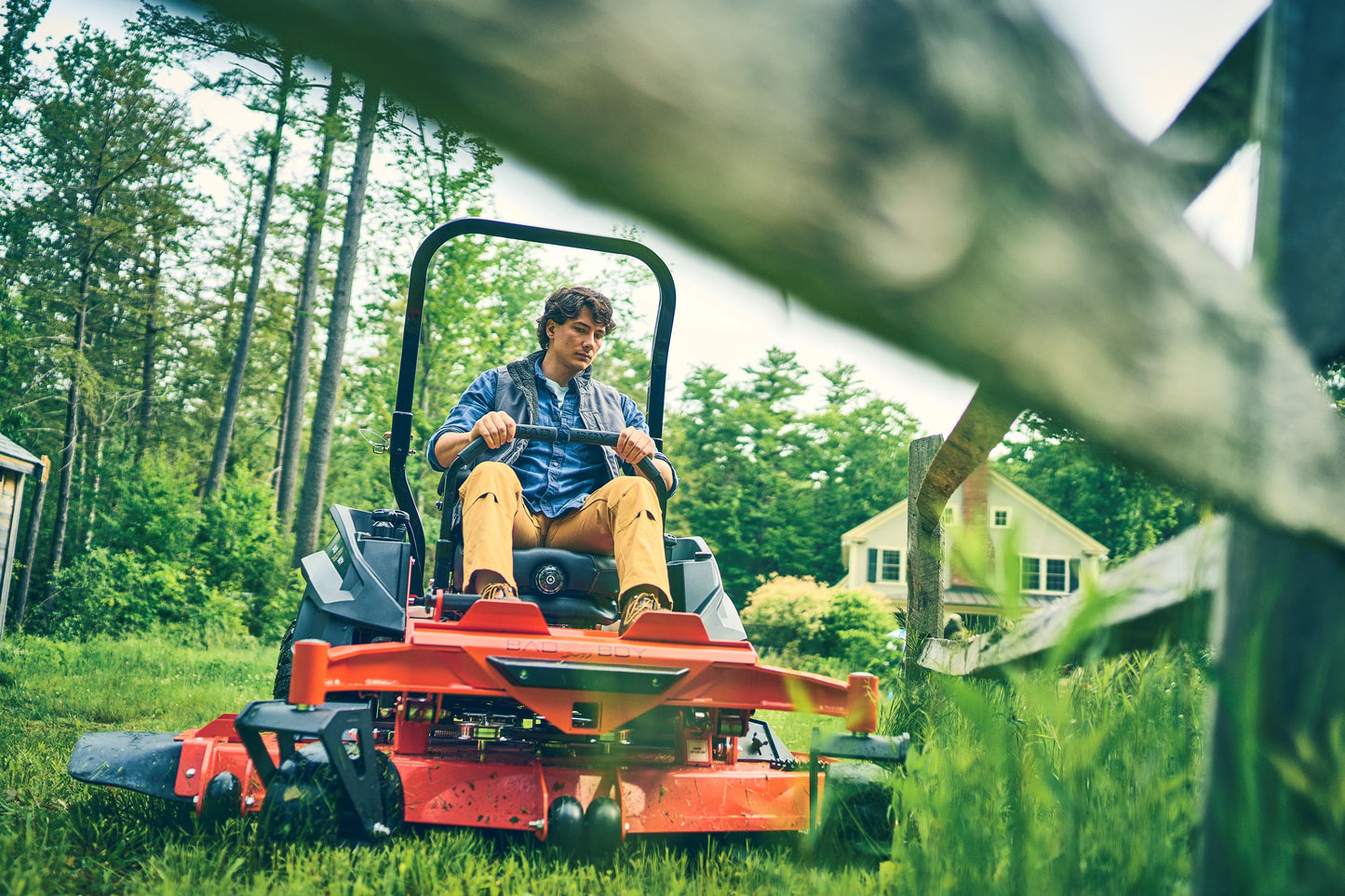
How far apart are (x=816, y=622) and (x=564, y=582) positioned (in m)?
17.9

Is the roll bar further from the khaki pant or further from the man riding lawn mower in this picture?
the khaki pant

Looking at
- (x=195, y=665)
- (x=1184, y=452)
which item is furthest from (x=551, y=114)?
(x=195, y=665)

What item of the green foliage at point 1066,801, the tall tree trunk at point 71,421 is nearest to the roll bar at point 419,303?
the green foliage at point 1066,801

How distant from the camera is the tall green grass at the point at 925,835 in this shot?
128 cm

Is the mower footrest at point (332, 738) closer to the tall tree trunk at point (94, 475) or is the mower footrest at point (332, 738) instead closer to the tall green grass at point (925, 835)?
the tall green grass at point (925, 835)

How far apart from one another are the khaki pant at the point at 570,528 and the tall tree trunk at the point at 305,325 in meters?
10.1

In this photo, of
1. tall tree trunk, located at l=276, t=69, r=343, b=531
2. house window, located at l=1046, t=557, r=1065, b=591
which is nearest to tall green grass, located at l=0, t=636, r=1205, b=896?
tall tree trunk, located at l=276, t=69, r=343, b=531

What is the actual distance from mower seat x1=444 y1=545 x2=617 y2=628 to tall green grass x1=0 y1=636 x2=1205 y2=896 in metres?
0.74

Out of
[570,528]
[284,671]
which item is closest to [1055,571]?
[570,528]

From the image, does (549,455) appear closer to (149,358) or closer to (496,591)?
(496,591)

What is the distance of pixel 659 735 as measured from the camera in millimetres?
3002

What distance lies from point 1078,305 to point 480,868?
2.11 m

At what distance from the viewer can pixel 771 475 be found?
36812 mm

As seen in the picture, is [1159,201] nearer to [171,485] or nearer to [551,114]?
[551,114]
